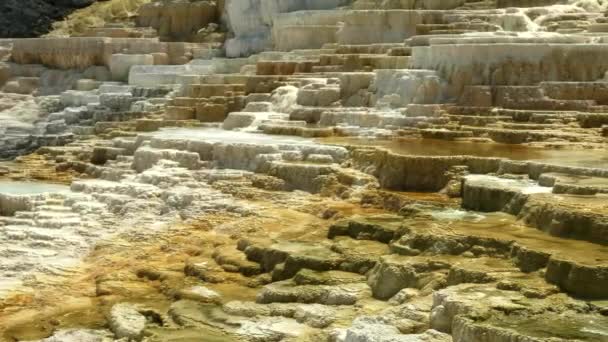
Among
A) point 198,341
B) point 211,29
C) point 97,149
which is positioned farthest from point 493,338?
point 211,29

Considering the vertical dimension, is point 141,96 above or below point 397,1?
below

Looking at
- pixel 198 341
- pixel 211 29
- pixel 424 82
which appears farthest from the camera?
pixel 211 29

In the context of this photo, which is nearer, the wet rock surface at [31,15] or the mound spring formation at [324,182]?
the mound spring formation at [324,182]

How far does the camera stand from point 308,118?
46.2ft

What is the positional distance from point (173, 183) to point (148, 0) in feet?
52.5

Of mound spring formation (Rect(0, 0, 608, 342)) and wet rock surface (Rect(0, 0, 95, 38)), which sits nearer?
mound spring formation (Rect(0, 0, 608, 342))

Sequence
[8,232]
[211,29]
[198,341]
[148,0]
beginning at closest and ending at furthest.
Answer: [198,341], [8,232], [211,29], [148,0]

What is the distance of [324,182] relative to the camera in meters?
10.9

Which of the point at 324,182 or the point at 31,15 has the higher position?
the point at 31,15

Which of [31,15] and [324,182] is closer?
[324,182]

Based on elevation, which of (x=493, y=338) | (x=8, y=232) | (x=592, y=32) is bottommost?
(x=8, y=232)

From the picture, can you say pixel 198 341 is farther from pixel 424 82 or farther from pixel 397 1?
pixel 397 1

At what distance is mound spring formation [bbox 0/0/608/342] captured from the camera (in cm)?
669

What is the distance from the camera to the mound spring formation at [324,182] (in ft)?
22.0
